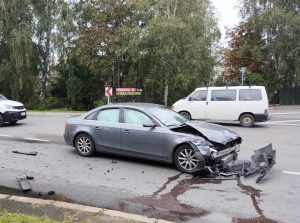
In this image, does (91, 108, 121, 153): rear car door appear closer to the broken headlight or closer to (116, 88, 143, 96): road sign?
the broken headlight

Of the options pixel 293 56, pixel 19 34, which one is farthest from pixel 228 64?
pixel 19 34

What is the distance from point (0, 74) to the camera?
33.3 metres

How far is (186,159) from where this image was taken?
8.19 m

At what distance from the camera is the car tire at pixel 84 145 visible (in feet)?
32.2

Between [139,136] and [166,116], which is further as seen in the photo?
[166,116]

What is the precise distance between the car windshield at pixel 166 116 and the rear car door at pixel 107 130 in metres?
0.93

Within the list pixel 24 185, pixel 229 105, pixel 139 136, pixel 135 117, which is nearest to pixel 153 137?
pixel 139 136

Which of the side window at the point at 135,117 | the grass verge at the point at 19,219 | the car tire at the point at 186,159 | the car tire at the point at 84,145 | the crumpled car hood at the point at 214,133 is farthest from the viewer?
the car tire at the point at 84,145

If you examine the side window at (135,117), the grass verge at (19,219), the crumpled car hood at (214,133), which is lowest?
the grass verge at (19,219)

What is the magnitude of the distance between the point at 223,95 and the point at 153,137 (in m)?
10.2

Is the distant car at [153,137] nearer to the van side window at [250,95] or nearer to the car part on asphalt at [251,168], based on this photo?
the car part on asphalt at [251,168]

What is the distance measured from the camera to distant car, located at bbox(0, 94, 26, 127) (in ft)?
55.2

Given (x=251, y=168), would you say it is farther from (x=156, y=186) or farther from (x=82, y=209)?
(x=82, y=209)

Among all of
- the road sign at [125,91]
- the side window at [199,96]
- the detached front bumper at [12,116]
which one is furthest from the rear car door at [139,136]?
the road sign at [125,91]
